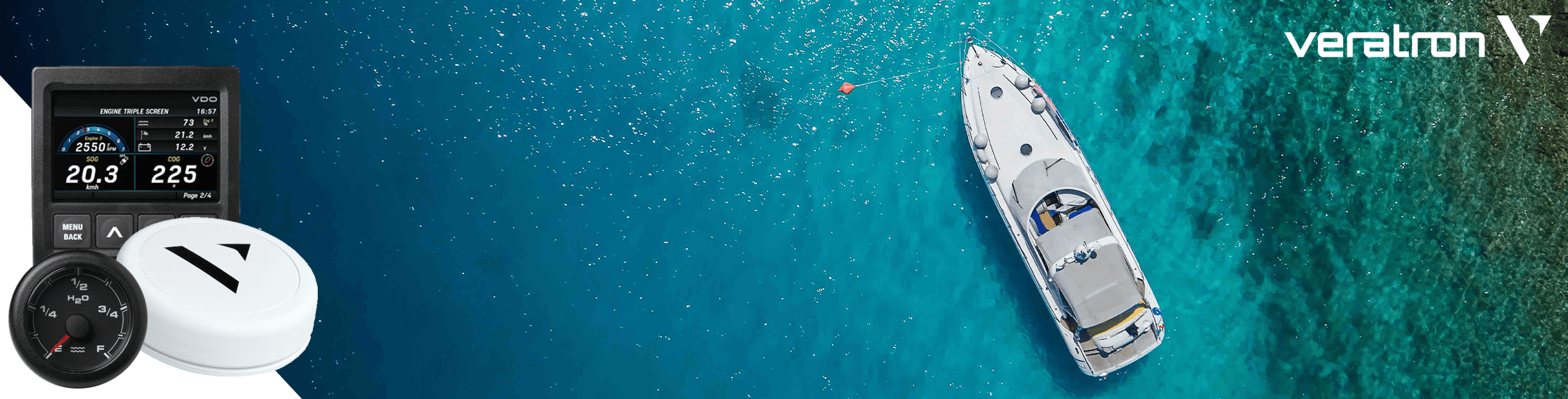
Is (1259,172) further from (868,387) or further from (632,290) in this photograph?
(632,290)

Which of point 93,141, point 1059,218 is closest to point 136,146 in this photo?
point 93,141

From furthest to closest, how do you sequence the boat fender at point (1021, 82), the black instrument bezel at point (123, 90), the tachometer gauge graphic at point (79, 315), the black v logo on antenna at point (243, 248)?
the boat fender at point (1021, 82)
the black instrument bezel at point (123, 90)
the black v logo on antenna at point (243, 248)
the tachometer gauge graphic at point (79, 315)

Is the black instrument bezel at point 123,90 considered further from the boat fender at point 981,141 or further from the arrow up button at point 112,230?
the boat fender at point 981,141

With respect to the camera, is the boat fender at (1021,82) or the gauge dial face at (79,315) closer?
the gauge dial face at (79,315)

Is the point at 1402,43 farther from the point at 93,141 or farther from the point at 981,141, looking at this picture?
the point at 93,141

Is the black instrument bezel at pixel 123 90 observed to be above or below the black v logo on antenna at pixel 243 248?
above

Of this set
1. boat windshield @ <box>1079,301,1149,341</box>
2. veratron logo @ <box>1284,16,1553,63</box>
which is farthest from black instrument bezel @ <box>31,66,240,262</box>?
veratron logo @ <box>1284,16,1553,63</box>

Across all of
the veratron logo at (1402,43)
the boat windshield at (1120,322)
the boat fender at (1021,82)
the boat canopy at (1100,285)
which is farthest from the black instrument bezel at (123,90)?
the veratron logo at (1402,43)

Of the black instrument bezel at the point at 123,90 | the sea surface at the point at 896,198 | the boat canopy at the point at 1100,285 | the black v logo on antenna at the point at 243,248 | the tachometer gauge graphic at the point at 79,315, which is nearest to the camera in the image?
the tachometer gauge graphic at the point at 79,315
